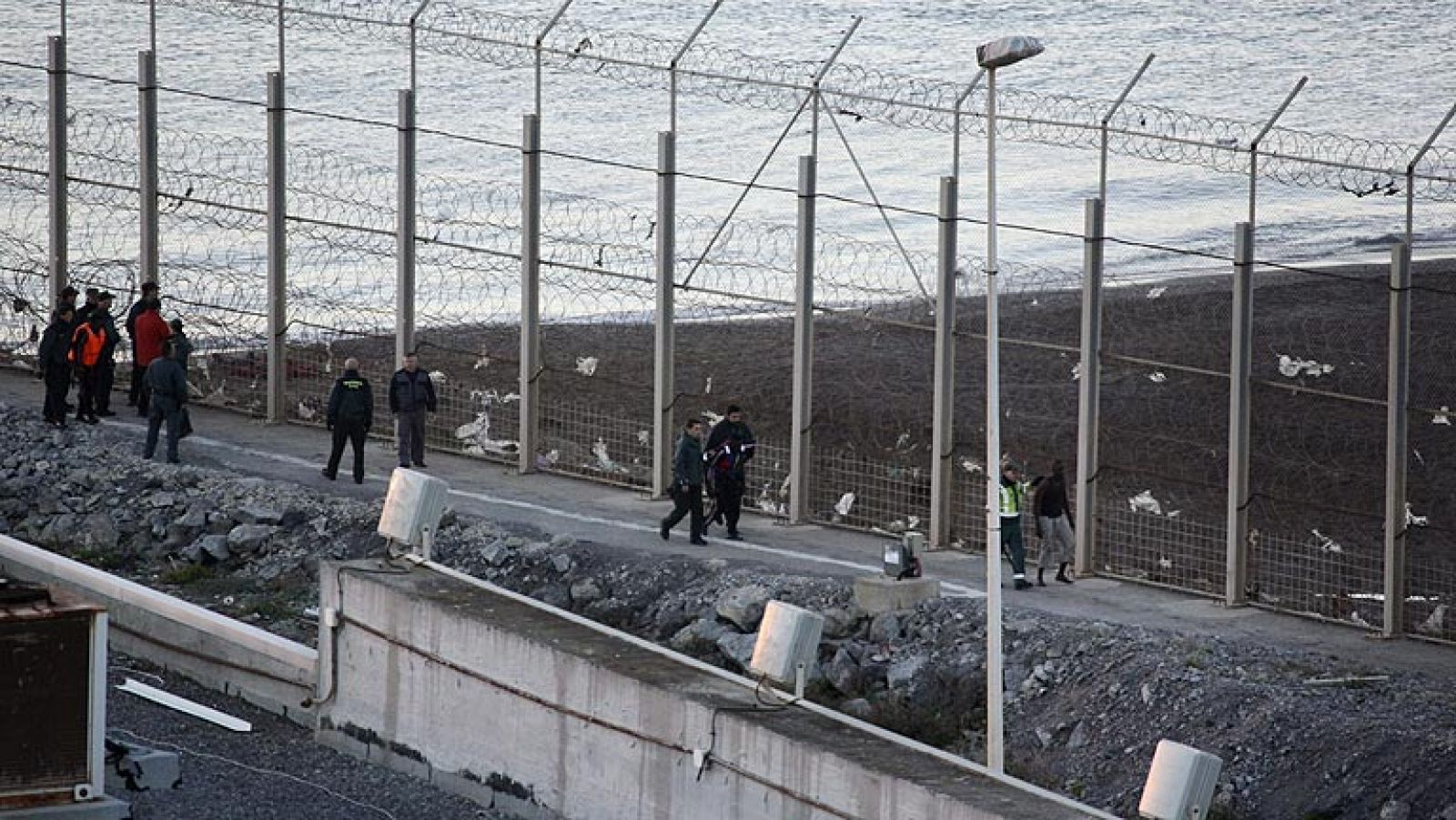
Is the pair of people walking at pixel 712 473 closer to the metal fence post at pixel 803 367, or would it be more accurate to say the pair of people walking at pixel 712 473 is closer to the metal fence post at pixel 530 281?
the metal fence post at pixel 803 367

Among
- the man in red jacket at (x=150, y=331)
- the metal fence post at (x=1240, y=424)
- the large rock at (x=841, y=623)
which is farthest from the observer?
the man in red jacket at (x=150, y=331)

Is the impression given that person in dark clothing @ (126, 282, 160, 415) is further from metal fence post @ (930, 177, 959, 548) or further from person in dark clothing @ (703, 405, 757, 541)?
metal fence post @ (930, 177, 959, 548)

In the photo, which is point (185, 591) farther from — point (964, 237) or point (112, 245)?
point (964, 237)

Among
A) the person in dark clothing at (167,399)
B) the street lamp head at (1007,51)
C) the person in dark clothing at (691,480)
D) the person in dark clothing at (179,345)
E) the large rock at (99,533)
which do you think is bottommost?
the large rock at (99,533)

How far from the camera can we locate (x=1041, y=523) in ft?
72.8

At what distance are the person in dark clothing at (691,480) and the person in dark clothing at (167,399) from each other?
16.3 feet

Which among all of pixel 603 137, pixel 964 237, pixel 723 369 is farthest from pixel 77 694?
pixel 603 137

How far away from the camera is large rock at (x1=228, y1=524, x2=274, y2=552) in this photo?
23375 millimetres

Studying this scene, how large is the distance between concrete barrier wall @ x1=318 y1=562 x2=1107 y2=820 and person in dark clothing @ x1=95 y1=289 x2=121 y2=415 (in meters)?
7.90

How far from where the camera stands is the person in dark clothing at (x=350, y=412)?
2444 cm

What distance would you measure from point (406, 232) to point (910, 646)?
8553 mm

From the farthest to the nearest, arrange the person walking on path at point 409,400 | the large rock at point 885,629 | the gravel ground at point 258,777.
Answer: the person walking on path at point 409,400
the large rock at point 885,629
the gravel ground at point 258,777

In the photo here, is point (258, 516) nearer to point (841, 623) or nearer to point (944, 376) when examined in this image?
point (841, 623)

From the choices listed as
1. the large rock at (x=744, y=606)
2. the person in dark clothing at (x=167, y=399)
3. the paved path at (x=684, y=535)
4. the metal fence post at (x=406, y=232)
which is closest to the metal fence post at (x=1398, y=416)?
the paved path at (x=684, y=535)
